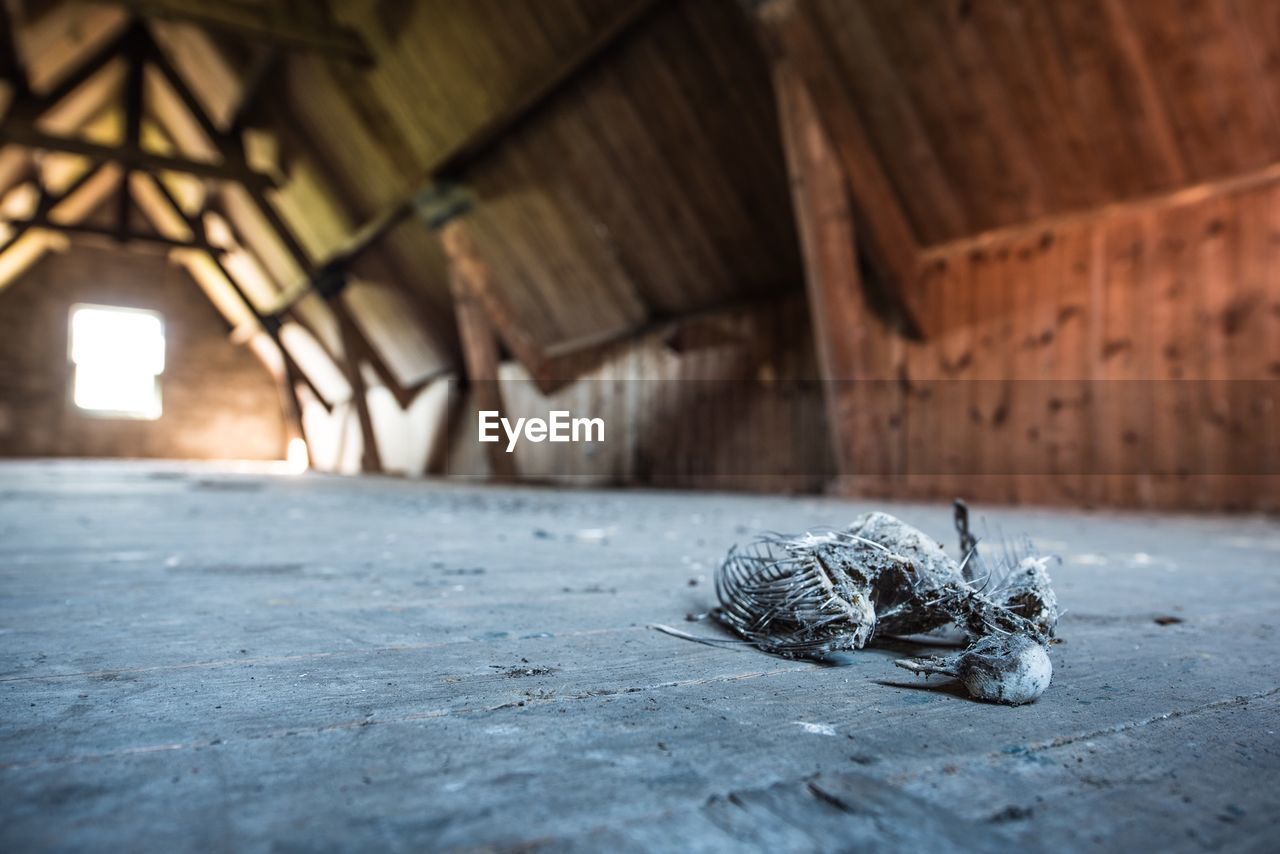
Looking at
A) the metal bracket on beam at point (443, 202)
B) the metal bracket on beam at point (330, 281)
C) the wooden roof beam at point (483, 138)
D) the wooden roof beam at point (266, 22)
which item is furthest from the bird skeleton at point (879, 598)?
the metal bracket on beam at point (330, 281)

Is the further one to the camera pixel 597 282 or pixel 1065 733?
pixel 597 282

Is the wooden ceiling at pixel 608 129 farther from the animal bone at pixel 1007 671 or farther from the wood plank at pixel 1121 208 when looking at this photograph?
the animal bone at pixel 1007 671

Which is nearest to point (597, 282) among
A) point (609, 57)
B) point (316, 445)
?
point (609, 57)

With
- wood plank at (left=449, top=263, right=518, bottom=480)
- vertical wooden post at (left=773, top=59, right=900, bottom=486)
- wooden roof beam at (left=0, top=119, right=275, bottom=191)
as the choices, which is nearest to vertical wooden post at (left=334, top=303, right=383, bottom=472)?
wooden roof beam at (left=0, top=119, right=275, bottom=191)

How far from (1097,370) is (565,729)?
5517 millimetres

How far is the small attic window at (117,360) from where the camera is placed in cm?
1623

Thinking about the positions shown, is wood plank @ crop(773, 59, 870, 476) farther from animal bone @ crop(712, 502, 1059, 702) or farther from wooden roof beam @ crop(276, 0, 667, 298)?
animal bone @ crop(712, 502, 1059, 702)

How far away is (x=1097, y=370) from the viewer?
17.9 feet

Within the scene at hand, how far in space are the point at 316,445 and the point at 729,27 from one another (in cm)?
1297

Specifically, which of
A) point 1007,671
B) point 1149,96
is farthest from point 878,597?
point 1149,96

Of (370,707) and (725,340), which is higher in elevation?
(725,340)

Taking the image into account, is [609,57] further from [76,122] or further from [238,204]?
[76,122]

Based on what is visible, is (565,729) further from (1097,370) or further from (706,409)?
(706,409)

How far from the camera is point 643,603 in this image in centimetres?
164
